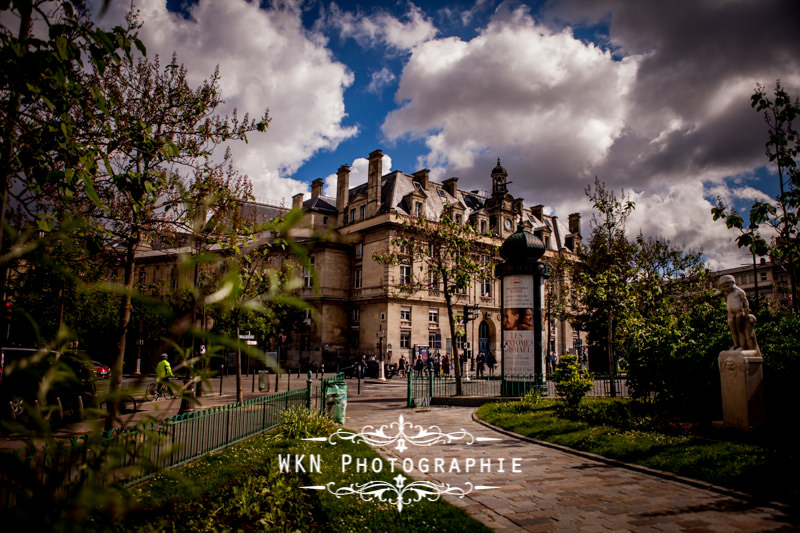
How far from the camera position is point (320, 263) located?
4606 cm

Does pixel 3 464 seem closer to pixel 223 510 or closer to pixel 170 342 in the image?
pixel 170 342

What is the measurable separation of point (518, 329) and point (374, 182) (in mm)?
30522

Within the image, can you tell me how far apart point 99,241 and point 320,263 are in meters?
42.0

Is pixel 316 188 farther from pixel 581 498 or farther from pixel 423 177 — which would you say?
pixel 581 498

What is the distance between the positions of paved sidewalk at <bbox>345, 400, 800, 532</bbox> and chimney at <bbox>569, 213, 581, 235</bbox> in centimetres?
6119

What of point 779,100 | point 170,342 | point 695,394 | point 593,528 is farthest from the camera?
point 695,394

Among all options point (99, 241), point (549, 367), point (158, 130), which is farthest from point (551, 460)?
point (549, 367)

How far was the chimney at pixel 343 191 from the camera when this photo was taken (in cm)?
4994

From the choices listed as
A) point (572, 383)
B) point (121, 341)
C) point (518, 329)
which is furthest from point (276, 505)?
point (518, 329)

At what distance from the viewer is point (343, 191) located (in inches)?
1980

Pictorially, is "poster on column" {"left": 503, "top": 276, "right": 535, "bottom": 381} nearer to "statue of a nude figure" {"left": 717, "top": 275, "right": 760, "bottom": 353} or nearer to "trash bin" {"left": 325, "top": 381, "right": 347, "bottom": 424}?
"trash bin" {"left": 325, "top": 381, "right": 347, "bottom": 424}

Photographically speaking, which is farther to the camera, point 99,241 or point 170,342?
point 99,241

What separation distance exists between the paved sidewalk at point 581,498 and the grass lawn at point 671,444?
45 centimetres

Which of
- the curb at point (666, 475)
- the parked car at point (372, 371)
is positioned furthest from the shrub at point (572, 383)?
the parked car at point (372, 371)
